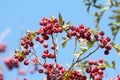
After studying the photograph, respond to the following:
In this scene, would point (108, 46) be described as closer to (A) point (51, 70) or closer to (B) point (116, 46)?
(B) point (116, 46)

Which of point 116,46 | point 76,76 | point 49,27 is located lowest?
point 76,76

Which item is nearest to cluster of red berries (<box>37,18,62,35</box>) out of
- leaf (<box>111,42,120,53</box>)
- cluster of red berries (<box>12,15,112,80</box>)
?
cluster of red berries (<box>12,15,112,80</box>)

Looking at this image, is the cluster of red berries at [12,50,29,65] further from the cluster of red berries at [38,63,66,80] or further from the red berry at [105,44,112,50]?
the red berry at [105,44,112,50]

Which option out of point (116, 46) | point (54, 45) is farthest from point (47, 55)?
point (116, 46)

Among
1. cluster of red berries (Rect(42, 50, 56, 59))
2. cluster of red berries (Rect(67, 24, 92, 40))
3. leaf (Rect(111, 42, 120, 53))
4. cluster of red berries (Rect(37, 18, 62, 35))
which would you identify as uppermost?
cluster of red berries (Rect(37, 18, 62, 35))

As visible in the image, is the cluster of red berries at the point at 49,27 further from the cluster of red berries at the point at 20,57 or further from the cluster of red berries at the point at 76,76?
the cluster of red berries at the point at 76,76

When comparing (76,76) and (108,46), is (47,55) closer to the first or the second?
(76,76)

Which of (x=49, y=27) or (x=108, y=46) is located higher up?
(x=49, y=27)

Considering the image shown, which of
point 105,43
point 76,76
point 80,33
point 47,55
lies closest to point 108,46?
point 105,43

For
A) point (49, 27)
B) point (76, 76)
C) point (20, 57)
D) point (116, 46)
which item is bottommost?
point (76, 76)

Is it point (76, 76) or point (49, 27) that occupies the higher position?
point (49, 27)

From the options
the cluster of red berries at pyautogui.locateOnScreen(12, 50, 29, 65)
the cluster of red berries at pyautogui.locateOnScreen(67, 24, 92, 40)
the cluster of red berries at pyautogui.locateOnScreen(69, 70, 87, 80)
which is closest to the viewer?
the cluster of red berries at pyautogui.locateOnScreen(69, 70, 87, 80)

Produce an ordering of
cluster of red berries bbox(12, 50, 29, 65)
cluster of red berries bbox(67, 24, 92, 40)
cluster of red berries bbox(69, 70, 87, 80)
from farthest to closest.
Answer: cluster of red berries bbox(12, 50, 29, 65), cluster of red berries bbox(67, 24, 92, 40), cluster of red berries bbox(69, 70, 87, 80)

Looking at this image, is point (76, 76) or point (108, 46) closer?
point (76, 76)
